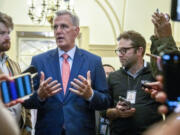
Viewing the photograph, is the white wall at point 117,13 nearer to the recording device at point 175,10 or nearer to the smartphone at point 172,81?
the recording device at point 175,10

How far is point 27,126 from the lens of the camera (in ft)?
8.54

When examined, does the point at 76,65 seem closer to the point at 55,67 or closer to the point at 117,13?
the point at 55,67

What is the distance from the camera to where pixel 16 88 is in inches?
51.9

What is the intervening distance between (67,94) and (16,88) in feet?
3.60

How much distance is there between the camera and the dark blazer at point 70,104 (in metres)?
2.36

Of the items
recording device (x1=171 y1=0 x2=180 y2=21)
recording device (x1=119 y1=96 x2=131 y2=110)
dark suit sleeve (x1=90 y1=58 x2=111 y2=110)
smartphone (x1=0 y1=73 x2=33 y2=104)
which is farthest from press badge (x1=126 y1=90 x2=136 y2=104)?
recording device (x1=171 y1=0 x2=180 y2=21)

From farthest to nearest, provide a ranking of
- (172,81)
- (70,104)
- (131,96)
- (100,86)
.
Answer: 1. (131,96)
2. (100,86)
3. (70,104)
4. (172,81)

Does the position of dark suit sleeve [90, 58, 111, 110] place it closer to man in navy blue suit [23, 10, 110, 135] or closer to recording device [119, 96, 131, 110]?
man in navy blue suit [23, 10, 110, 135]

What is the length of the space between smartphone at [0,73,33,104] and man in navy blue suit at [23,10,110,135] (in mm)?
782

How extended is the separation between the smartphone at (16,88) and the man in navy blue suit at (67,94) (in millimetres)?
782

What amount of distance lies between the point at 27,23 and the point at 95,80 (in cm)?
440

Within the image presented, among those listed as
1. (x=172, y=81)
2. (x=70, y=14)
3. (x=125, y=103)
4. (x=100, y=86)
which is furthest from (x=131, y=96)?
(x=172, y=81)

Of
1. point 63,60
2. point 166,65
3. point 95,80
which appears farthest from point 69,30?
point 166,65

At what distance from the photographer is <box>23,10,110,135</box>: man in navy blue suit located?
7.69ft
